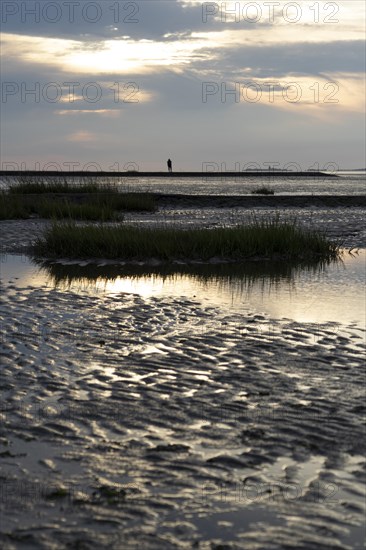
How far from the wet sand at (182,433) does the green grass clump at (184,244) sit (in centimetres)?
701

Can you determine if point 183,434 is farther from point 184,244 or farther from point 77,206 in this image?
point 77,206

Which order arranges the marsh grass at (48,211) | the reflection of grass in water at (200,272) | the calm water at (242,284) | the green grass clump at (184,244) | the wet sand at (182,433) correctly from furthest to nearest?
the marsh grass at (48,211), the green grass clump at (184,244), the reflection of grass in water at (200,272), the calm water at (242,284), the wet sand at (182,433)

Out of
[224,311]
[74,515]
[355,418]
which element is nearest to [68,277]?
[224,311]

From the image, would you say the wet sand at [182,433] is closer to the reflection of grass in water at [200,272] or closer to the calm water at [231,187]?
the reflection of grass in water at [200,272]

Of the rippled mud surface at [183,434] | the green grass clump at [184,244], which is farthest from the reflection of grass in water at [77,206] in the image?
the rippled mud surface at [183,434]

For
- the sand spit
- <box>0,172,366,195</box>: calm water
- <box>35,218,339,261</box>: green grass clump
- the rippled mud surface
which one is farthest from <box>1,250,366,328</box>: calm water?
<box>0,172,366,195</box>: calm water

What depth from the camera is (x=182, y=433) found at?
588cm

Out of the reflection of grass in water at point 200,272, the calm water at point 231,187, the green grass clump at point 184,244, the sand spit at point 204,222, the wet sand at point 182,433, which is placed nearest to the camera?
the wet sand at point 182,433

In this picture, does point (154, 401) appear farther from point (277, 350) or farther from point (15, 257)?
point (15, 257)

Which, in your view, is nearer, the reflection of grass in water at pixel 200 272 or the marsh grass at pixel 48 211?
the reflection of grass in water at pixel 200 272

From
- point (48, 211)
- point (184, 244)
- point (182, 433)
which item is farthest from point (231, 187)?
point (182, 433)

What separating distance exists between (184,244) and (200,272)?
2.09 meters

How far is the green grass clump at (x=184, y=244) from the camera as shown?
1738 centimetres

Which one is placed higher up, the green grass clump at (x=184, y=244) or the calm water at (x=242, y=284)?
the green grass clump at (x=184, y=244)
